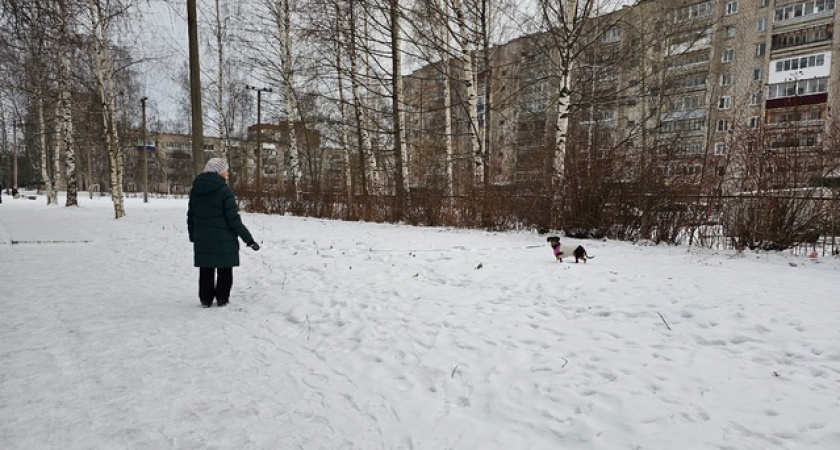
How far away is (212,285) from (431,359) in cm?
287

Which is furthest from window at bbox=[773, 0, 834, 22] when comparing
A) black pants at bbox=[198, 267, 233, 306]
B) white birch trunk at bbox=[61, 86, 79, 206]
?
white birch trunk at bbox=[61, 86, 79, 206]

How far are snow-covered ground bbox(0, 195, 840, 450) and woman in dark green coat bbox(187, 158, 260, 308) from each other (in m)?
0.59

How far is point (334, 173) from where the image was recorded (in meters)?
18.8

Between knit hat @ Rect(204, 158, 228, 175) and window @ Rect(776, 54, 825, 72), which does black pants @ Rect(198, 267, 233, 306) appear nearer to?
knit hat @ Rect(204, 158, 228, 175)

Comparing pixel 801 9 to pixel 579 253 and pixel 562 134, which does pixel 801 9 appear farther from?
pixel 579 253

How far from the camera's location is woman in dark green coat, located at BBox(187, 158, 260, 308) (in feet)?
14.4

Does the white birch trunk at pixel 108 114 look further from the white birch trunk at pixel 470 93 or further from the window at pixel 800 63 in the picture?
the window at pixel 800 63

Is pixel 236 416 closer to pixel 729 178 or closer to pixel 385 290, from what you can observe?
pixel 385 290

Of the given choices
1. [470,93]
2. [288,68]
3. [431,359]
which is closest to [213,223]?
[431,359]

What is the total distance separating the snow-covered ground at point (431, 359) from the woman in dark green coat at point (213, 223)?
0.59 meters

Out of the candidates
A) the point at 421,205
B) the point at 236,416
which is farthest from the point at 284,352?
the point at 421,205

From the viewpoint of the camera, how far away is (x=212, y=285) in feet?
15.1

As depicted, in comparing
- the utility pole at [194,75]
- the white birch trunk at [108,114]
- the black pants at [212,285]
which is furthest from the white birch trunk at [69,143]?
the black pants at [212,285]

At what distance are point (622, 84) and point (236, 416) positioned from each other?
3446 centimetres
